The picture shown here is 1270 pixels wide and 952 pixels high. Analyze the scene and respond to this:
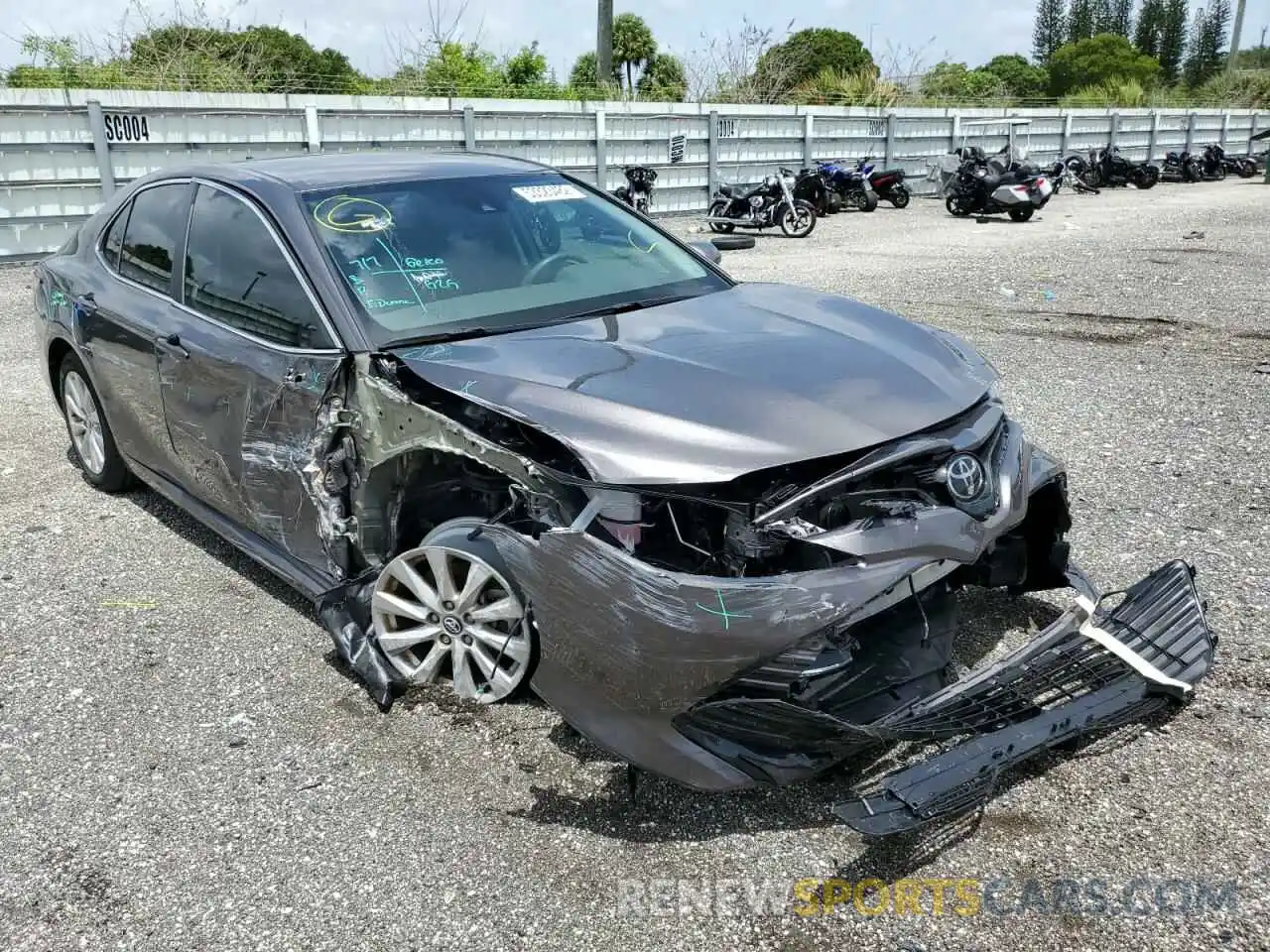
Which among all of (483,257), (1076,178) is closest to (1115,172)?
(1076,178)

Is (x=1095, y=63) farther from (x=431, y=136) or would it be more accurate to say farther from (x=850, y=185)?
(x=431, y=136)

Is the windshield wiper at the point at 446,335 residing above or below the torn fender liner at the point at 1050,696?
above

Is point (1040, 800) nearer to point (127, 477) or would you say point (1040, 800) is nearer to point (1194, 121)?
point (127, 477)

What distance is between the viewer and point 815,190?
19656 millimetres

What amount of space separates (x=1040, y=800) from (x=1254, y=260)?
489 inches

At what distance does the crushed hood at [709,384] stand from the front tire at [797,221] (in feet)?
45.3

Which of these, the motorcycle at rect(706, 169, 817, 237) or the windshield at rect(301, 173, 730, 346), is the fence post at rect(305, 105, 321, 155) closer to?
the motorcycle at rect(706, 169, 817, 237)

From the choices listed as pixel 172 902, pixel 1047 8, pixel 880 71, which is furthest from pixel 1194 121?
pixel 1047 8

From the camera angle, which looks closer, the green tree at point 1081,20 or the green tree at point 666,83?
the green tree at point 666,83

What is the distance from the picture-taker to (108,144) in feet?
44.4

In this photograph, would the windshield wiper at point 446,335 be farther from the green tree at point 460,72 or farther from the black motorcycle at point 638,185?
the green tree at point 460,72

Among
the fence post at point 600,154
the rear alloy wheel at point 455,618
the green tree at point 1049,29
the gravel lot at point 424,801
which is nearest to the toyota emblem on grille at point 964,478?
the gravel lot at point 424,801

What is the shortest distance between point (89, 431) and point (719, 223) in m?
13.6

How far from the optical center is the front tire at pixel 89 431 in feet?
16.7
